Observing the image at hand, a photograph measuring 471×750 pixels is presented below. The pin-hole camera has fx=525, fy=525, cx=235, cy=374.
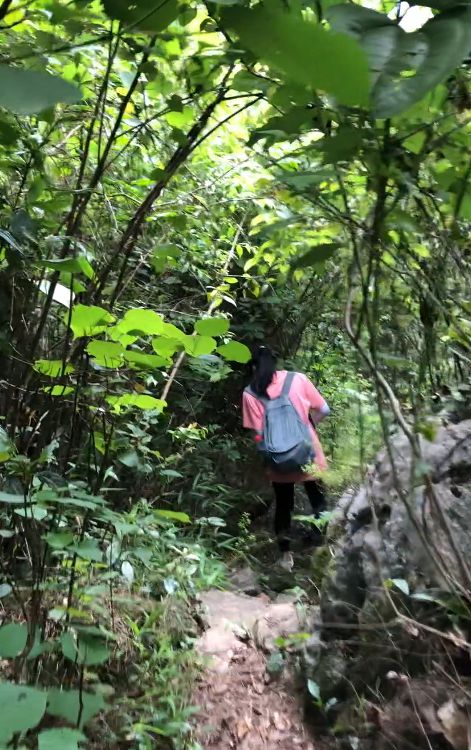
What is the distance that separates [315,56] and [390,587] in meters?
1.80

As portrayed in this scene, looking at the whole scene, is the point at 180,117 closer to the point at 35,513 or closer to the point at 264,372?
the point at 35,513

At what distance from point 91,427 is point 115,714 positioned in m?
1.12

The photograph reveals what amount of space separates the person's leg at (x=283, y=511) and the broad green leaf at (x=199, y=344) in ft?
11.2

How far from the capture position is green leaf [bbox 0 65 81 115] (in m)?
0.44

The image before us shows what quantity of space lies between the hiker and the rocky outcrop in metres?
1.60

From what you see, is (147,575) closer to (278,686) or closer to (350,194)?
(278,686)

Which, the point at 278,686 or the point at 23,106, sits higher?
the point at 23,106

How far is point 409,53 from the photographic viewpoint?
47cm

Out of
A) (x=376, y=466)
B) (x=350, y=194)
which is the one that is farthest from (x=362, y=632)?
(x=350, y=194)

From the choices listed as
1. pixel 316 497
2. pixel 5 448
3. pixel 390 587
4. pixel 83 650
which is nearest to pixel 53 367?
pixel 5 448

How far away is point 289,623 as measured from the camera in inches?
114

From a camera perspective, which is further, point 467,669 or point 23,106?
point 467,669

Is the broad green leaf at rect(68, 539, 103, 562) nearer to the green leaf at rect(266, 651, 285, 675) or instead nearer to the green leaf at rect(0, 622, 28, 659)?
the green leaf at rect(0, 622, 28, 659)

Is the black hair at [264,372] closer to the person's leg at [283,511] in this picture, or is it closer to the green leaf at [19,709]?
the person's leg at [283,511]
